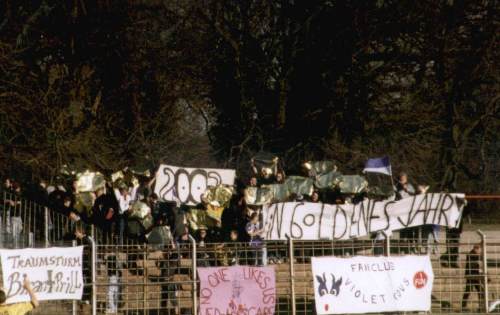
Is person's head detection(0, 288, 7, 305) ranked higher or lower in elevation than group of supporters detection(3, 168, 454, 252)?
lower

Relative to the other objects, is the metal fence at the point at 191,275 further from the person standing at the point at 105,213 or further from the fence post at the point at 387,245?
the person standing at the point at 105,213

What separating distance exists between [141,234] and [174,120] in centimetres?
1120

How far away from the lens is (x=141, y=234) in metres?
19.8

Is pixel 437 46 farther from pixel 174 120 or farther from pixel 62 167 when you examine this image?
pixel 62 167

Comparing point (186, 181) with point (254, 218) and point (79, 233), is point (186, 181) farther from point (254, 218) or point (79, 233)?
point (79, 233)

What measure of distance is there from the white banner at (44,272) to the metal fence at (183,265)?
0.88 ft

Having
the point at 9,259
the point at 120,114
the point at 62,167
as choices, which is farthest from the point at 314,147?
the point at 9,259

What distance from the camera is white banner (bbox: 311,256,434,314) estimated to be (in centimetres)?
1848

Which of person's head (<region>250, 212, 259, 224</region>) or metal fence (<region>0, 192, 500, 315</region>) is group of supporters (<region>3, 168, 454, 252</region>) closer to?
person's head (<region>250, 212, 259, 224</region>)

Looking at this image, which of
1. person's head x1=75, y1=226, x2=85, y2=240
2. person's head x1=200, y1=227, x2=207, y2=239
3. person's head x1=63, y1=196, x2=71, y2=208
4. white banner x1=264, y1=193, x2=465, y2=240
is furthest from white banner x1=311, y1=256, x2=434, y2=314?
person's head x1=63, y1=196, x2=71, y2=208

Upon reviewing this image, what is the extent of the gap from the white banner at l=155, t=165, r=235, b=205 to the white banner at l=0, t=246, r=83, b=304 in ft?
15.7

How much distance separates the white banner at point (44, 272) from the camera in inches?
653

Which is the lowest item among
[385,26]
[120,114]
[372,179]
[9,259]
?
[9,259]

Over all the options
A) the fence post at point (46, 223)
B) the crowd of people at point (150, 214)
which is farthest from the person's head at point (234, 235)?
the fence post at point (46, 223)
